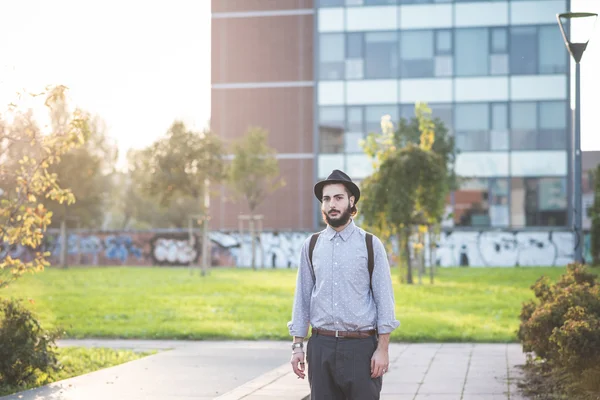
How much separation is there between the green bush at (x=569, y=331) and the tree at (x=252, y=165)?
3412 cm

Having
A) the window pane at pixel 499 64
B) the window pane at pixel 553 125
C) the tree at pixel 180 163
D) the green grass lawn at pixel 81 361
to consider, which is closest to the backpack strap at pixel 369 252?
the green grass lawn at pixel 81 361

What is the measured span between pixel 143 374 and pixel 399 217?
1894 centimetres

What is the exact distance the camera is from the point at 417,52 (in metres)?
48.6

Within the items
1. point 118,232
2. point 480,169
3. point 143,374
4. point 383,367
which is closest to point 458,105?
point 480,169

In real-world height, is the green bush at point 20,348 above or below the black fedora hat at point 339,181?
below

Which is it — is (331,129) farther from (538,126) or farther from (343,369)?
(343,369)

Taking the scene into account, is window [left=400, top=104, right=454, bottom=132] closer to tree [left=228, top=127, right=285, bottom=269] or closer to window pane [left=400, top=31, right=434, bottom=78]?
window pane [left=400, top=31, right=434, bottom=78]

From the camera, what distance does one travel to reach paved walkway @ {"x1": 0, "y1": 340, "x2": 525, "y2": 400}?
9953 mm

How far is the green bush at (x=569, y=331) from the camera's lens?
924 centimetres

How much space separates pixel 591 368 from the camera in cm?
925

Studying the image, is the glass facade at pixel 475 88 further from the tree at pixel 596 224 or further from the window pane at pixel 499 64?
the tree at pixel 596 224

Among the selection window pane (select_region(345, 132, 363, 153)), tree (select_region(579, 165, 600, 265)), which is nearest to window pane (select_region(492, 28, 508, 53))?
window pane (select_region(345, 132, 363, 153))

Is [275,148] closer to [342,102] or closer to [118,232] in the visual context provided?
[342,102]

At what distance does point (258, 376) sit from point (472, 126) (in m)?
38.2
